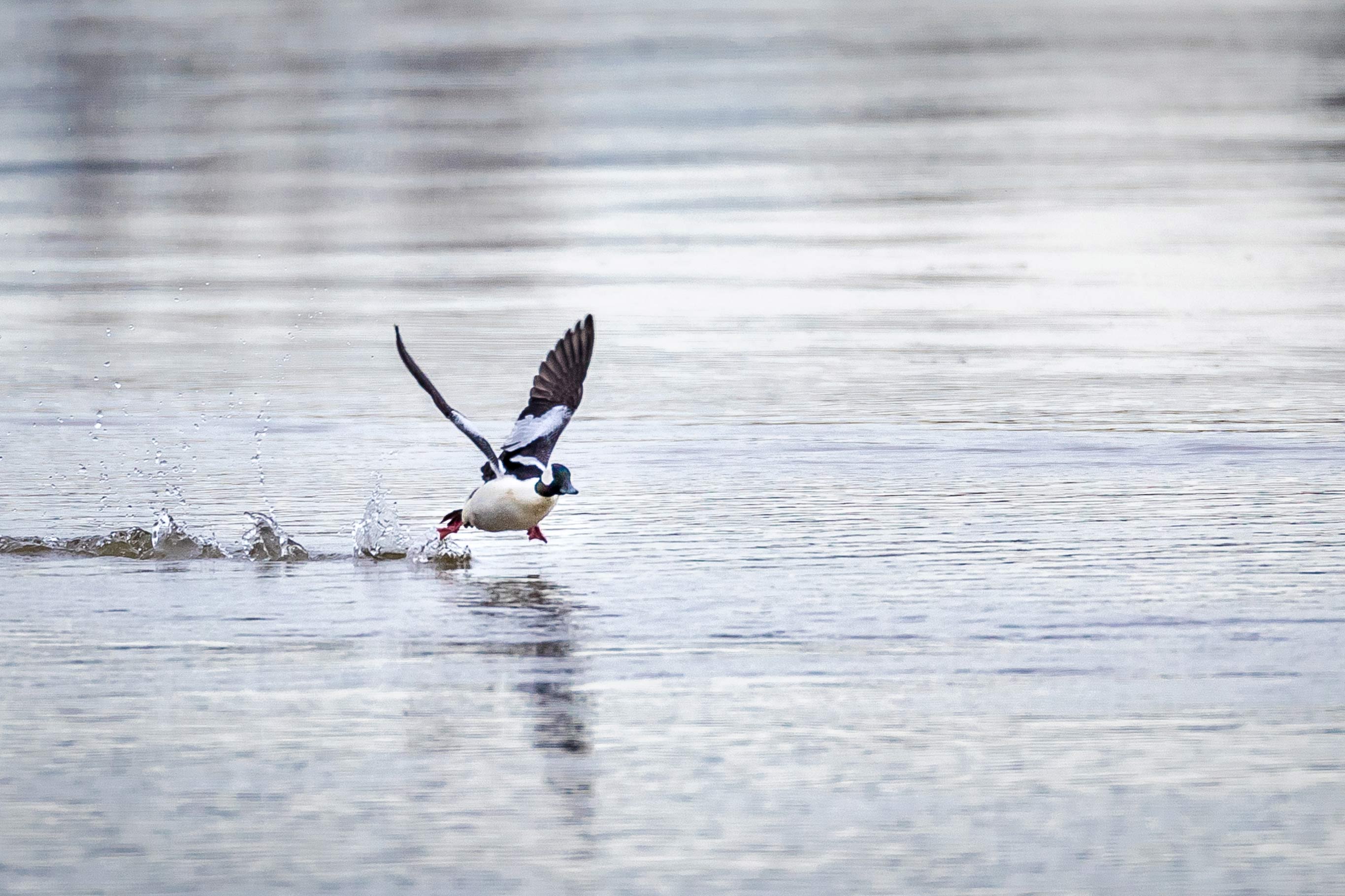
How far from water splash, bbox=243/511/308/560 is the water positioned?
0.03m

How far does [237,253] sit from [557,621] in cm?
888

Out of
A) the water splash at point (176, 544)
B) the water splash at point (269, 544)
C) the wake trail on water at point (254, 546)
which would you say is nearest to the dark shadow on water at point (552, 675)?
the wake trail on water at point (254, 546)

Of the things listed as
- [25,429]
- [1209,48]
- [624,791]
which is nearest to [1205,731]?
[624,791]

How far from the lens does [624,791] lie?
566 cm

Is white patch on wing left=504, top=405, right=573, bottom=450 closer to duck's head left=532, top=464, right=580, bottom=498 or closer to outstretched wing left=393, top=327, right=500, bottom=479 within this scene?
outstretched wing left=393, top=327, right=500, bottom=479

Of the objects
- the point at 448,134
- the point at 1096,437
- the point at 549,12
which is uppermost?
the point at 549,12

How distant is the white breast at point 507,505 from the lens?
8.28 m

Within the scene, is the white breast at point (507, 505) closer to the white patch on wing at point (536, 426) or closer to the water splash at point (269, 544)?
the white patch on wing at point (536, 426)

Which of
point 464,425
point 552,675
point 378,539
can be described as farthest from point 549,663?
point 378,539

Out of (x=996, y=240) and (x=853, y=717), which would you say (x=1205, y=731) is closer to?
(x=853, y=717)

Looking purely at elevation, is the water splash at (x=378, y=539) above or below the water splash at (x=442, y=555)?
above

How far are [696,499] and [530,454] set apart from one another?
0.81 m

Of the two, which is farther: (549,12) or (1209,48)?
(549,12)

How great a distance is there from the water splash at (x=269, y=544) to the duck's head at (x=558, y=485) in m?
0.84
